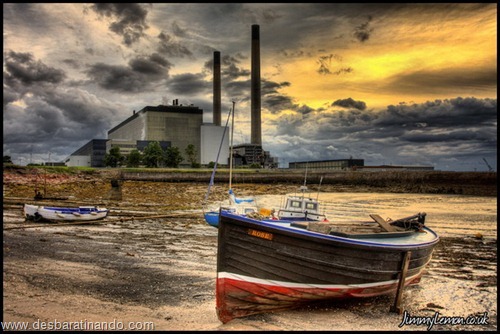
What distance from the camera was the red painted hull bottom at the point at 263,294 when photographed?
408 inches

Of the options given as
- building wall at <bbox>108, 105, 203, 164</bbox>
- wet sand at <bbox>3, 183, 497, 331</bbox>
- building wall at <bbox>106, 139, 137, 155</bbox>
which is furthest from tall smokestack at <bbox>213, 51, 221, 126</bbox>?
wet sand at <bbox>3, 183, 497, 331</bbox>

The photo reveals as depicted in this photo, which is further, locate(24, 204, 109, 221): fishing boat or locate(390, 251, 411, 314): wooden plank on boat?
locate(24, 204, 109, 221): fishing boat

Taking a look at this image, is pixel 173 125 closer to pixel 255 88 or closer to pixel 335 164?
pixel 255 88

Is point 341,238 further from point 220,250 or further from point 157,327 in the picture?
point 157,327

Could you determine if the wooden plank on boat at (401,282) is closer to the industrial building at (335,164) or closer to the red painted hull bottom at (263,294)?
the red painted hull bottom at (263,294)

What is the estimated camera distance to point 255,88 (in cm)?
14800

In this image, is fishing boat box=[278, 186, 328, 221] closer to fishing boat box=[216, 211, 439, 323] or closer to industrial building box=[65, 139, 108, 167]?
fishing boat box=[216, 211, 439, 323]

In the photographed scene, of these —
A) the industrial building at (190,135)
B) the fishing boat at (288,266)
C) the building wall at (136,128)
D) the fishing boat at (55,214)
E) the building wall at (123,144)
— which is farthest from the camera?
the building wall at (136,128)

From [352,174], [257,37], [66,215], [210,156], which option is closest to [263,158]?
[210,156]

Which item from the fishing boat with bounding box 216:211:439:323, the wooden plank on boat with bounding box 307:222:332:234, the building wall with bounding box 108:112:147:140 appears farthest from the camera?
the building wall with bounding box 108:112:147:140

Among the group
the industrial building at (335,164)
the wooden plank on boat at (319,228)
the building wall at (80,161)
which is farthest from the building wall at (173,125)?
the wooden plank on boat at (319,228)

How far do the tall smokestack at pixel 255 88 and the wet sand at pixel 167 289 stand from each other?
130253 mm

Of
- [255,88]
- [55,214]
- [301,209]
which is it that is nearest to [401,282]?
[301,209]

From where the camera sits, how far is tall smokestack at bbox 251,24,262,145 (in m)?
147
